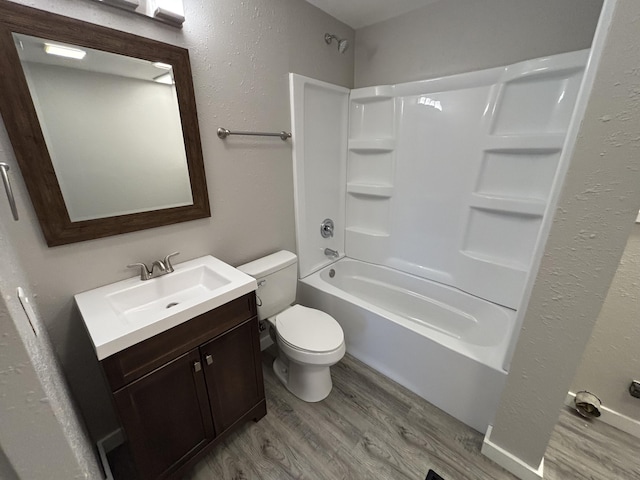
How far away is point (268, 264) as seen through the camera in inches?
66.1

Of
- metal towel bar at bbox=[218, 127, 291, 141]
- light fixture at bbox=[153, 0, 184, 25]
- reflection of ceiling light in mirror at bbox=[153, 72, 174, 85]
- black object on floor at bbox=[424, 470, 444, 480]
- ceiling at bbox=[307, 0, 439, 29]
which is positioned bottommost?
black object on floor at bbox=[424, 470, 444, 480]

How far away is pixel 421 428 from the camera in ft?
4.67

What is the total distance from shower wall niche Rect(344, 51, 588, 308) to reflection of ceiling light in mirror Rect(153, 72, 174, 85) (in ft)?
4.54

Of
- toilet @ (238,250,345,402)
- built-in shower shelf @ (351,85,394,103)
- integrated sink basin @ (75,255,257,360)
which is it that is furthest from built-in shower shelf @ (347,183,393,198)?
integrated sink basin @ (75,255,257,360)

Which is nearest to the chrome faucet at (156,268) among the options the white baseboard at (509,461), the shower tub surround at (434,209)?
the shower tub surround at (434,209)

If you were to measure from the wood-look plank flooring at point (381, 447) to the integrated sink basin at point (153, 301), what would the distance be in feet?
2.71

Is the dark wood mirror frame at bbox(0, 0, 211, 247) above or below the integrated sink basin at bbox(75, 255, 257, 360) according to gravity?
above

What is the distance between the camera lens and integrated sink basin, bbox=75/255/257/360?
0.90m

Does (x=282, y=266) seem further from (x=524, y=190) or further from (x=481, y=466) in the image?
(x=524, y=190)

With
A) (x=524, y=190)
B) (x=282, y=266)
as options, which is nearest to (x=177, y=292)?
(x=282, y=266)

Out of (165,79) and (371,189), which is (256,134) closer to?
(165,79)

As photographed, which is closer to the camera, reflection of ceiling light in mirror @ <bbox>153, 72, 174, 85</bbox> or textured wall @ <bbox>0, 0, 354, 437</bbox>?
textured wall @ <bbox>0, 0, 354, 437</bbox>

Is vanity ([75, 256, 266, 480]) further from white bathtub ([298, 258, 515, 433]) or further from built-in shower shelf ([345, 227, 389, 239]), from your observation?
built-in shower shelf ([345, 227, 389, 239])

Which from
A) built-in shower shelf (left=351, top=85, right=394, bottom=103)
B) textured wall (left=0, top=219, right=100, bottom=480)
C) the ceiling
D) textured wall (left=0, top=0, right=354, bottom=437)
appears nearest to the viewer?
textured wall (left=0, top=219, right=100, bottom=480)
